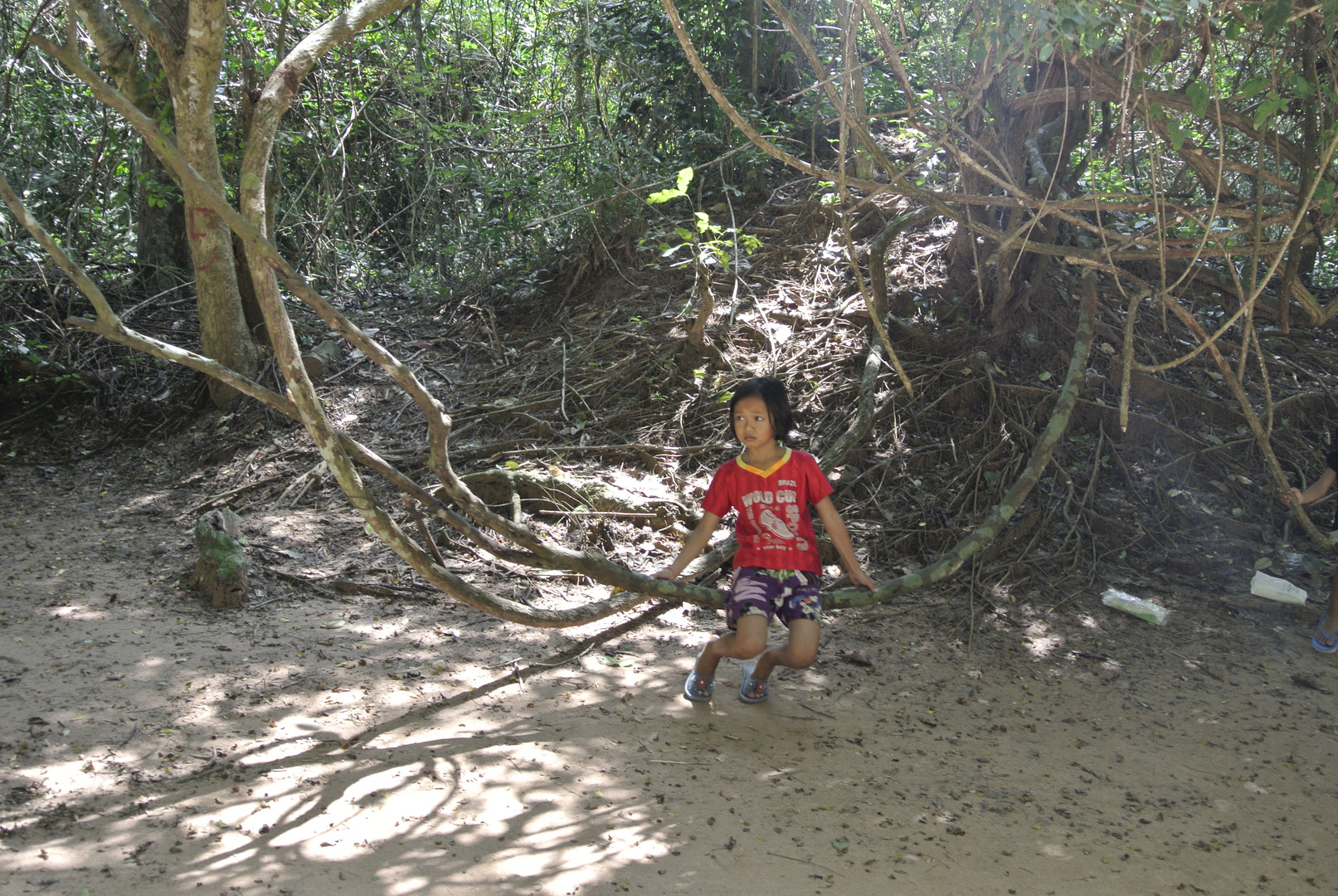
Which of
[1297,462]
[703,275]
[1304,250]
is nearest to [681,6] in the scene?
[703,275]

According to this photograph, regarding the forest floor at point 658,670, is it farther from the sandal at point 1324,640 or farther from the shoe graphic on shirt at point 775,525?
the shoe graphic on shirt at point 775,525

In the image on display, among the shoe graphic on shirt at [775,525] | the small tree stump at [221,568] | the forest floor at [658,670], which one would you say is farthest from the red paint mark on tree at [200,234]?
the shoe graphic on shirt at [775,525]

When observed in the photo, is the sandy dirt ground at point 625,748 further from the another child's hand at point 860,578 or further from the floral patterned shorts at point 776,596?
the another child's hand at point 860,578

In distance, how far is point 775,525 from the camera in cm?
324

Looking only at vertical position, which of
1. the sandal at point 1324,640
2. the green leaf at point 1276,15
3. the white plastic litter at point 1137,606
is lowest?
the sandal at point 1324,640

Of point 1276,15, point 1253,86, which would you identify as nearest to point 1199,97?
point 1253,86

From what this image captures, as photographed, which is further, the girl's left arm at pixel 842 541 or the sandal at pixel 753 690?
the sandal at pixel 753 690

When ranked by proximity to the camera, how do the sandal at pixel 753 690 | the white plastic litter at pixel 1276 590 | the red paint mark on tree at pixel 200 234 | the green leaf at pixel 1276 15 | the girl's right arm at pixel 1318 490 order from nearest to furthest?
the green leaf at pixel 1276 15 < the sandal at pixel 753 690 < the girl's right arm at pixel 1318 490 < the white plastic litter at pixel 1276 590 < the red paint mark on tree at pixel 200 234

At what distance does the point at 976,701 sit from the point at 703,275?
307 centimetres

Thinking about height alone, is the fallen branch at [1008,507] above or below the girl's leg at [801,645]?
above

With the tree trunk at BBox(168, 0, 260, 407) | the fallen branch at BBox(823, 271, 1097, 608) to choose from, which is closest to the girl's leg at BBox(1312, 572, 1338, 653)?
the fallen branch at BBox(823, 271, 1097, 608)

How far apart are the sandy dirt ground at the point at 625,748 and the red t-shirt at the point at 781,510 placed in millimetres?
581

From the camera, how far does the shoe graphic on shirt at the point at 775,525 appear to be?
3.24m

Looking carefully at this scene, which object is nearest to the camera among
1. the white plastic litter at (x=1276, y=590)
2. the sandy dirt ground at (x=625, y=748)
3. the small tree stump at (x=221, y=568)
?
the sandy dirt ground at (x=625, y=748)
